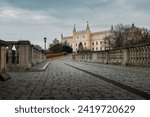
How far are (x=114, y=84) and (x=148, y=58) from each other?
9.01 meters

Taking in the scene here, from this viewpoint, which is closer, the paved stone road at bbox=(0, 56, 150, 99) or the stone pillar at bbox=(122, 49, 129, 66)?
the paved stone road at bbox=(0, 56, 150, 99)

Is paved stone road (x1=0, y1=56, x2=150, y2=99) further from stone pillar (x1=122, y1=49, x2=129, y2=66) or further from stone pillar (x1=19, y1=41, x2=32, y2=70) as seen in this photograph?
stone pillar (x1=122, y1=49, x2=129, y2=66)

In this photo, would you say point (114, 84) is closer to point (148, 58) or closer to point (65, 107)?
point (65, 107)

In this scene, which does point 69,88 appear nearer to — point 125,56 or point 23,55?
point 23,55

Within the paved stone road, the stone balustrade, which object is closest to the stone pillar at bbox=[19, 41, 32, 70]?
the paved stone road

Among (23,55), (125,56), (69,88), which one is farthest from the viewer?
(125,56)

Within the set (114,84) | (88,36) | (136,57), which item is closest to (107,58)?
(136,57)

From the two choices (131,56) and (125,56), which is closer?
(131,56)

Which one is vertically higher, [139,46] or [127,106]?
[139,46]

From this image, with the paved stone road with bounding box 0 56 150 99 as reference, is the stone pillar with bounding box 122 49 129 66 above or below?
above

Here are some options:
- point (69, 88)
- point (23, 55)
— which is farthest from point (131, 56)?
point (69, 88)

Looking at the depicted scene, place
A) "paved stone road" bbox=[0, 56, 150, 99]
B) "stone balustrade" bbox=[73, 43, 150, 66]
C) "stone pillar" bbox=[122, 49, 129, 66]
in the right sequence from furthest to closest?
"stone pillar" bbox=[122, 49, 129, 66], "stone balustrade" bbox=[73, 43, 150, 66], "paved stone road" bbox=[0, 56, 150, 99]

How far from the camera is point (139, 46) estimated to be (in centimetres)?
2033

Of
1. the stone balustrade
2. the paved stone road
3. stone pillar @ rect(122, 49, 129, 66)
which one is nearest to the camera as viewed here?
the paved stone road
